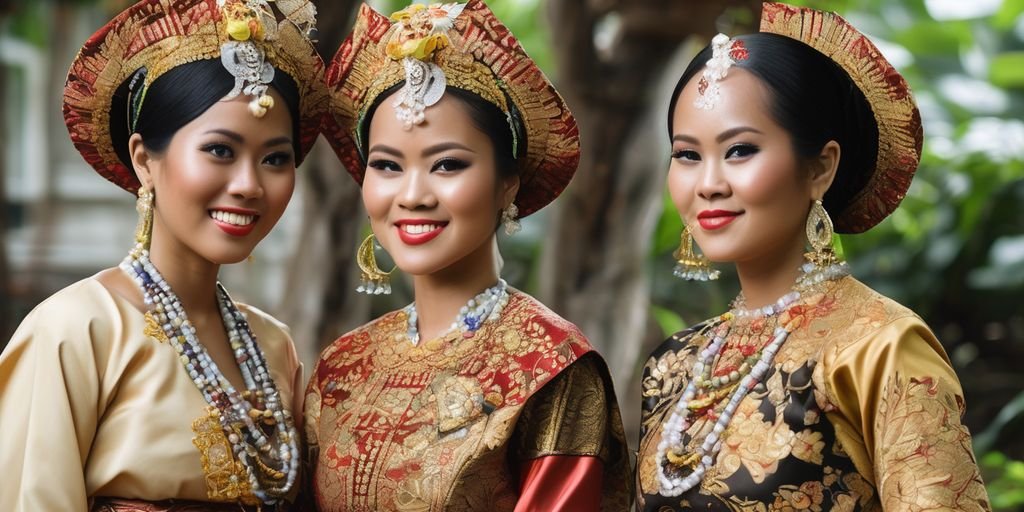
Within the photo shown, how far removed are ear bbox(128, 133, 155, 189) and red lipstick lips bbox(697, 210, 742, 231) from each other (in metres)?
1.37

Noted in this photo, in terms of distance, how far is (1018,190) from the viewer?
6461mm

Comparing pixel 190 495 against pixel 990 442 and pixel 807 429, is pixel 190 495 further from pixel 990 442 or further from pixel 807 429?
pixel 990 442

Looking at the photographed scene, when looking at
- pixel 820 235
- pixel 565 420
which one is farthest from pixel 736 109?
pixel 565 420

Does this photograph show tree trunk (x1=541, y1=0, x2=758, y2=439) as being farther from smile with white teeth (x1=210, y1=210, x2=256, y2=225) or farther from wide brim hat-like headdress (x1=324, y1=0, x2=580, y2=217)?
smile with white teeth (x1=210, y1=210, x2=256, y2=225)

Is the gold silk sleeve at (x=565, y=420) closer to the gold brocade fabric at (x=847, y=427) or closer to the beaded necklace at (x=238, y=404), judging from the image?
the gold brocade fabric at (x=847, y=427)

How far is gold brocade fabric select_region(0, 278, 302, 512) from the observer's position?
Result: 2.90 m

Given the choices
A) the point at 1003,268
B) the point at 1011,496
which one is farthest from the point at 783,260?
the point at 1003,268

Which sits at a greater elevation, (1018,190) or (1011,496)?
(1018,190)

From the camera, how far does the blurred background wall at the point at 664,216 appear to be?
18.8 ft

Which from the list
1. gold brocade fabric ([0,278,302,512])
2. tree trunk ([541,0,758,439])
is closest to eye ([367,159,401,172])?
gold brocade fabric ([0,278,302,512])

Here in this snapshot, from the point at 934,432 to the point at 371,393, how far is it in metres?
1.38

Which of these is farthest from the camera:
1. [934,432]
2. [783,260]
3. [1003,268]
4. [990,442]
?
[1003,268]

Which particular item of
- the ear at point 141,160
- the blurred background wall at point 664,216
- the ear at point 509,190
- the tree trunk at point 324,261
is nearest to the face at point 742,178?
the ear at point 509,190

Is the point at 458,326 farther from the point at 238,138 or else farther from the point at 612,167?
the point at 612,167
